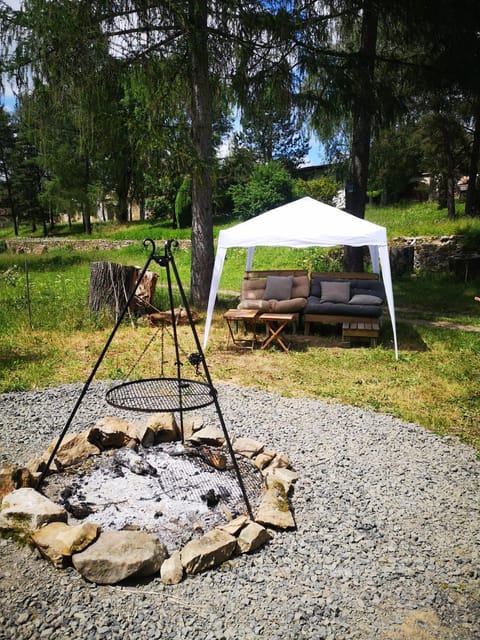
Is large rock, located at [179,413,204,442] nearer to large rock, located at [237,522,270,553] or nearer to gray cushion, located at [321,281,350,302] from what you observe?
large rock, located at [237,522,270,553]

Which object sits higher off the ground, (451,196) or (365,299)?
(451,196)

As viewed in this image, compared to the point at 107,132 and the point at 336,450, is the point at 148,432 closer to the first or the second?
the point at 336,450

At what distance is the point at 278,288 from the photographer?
29.7ft

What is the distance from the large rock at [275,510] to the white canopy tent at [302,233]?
4463mm

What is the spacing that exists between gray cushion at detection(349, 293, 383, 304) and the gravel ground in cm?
460

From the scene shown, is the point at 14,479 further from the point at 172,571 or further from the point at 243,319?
the point at 243,319

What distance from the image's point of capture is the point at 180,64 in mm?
9297

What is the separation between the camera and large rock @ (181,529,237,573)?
255 cm

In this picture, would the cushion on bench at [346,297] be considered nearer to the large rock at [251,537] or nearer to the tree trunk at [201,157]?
the tree trunk at [201,157]

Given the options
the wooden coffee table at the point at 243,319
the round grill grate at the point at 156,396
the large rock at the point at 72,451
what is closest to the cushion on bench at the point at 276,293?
the wooden coffee table at the point at 243,319

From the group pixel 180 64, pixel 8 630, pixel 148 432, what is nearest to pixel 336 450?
pixel 148 432

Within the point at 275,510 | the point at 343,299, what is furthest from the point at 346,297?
the point at 275,510

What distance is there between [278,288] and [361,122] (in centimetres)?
368

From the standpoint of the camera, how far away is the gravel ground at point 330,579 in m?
2.20
